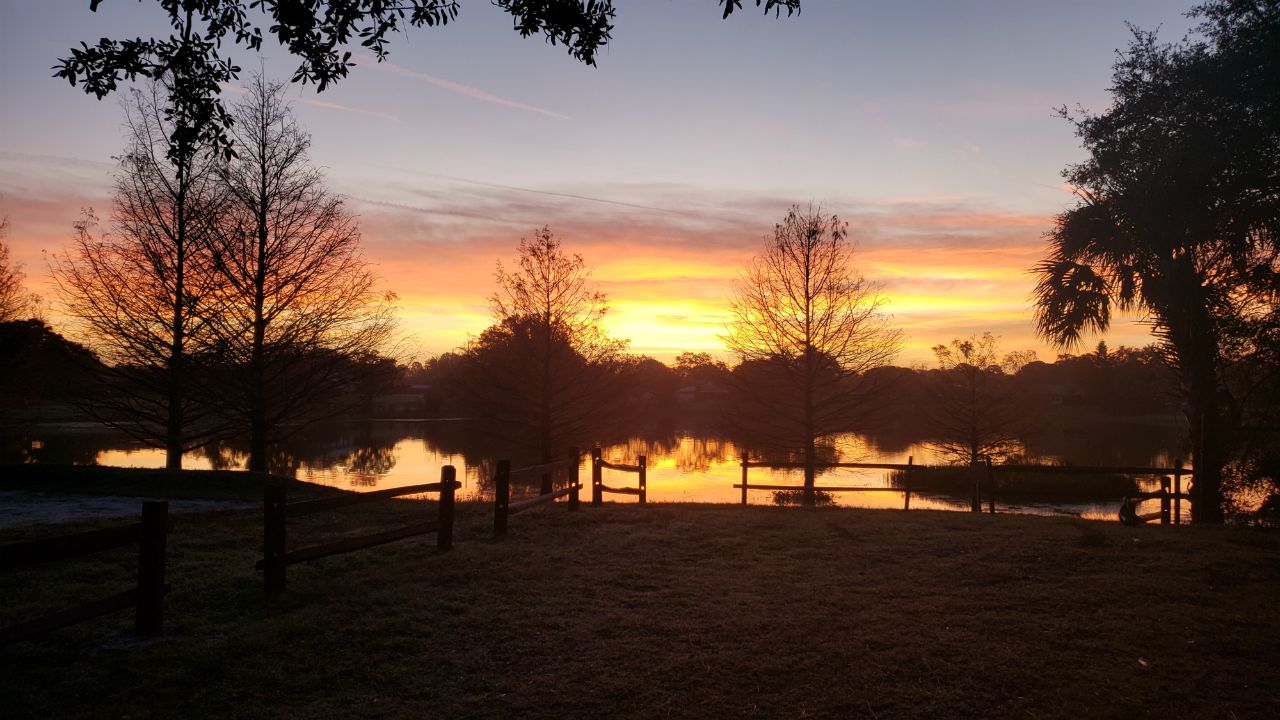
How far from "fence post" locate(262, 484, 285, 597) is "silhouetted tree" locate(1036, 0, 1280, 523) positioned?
589 inches

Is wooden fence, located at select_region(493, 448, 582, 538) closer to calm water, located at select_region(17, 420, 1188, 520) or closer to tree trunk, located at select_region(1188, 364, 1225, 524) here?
calm water, located at select_region(17, 420, 1188, 520)

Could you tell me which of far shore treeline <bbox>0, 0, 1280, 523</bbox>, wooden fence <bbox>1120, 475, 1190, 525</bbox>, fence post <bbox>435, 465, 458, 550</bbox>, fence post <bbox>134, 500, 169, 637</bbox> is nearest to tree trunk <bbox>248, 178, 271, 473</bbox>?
far shore treeline <bbox>0, 0, 1280, 523</bbox>

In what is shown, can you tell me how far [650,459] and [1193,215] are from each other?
40270 mm

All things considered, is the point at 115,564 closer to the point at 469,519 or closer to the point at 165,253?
the point at 469,519

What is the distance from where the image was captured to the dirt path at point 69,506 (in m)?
12.6

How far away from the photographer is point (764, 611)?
25.0ft

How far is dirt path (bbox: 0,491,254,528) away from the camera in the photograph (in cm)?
1260

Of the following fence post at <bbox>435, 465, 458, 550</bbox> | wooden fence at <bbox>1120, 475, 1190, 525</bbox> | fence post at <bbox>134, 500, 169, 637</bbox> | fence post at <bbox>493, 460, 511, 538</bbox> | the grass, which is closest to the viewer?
the grass

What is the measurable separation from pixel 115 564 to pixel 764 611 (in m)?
8.16

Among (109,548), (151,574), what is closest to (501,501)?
(151,574)

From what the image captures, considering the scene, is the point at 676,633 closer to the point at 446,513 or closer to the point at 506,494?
the point at 446,513

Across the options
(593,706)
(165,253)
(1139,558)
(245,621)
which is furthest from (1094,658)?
(165,253)

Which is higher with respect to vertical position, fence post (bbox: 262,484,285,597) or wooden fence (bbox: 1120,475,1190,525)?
fence post (bbox: 262,484,285,597)

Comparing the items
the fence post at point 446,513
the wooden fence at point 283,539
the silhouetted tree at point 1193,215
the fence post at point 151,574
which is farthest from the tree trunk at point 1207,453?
the fence post at point 151,574
